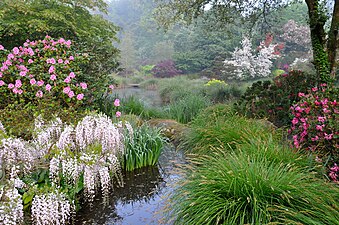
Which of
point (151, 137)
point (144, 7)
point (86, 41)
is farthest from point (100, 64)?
point (144, 7)

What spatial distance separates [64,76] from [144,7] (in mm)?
34275

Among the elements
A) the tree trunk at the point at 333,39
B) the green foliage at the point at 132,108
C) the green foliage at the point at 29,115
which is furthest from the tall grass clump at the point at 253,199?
the green foliage at the point at 132,108

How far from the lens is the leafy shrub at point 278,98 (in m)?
5.64

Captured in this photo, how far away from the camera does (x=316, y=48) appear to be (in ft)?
17.4

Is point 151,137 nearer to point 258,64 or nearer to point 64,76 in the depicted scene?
point 64,76

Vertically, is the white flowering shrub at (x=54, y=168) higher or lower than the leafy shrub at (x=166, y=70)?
lower

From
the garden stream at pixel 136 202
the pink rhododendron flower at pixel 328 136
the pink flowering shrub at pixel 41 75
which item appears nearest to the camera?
the pink rhododendron flower at pixel 328 136

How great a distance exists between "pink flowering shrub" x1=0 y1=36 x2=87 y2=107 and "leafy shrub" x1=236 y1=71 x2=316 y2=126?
315 cm

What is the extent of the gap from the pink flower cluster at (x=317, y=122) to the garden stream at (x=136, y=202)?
4.61ft

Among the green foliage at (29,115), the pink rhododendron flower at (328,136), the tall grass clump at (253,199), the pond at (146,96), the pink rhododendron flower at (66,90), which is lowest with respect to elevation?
the pond at (146,96)

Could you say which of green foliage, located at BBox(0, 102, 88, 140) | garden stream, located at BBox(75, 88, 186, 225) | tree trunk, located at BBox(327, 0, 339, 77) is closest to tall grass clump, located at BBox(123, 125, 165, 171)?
garden stream, located at BBox(75, 88, 186, 225)

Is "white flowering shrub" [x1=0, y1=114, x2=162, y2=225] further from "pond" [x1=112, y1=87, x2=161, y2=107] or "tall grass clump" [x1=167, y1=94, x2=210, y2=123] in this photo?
"pond" [x1=112, y1=87, x2=161, y2=107]

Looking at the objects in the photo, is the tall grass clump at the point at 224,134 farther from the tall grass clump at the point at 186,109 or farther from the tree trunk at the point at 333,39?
the tall grass clump at the point at 186,109

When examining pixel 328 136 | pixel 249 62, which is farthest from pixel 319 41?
pixel 249 62
